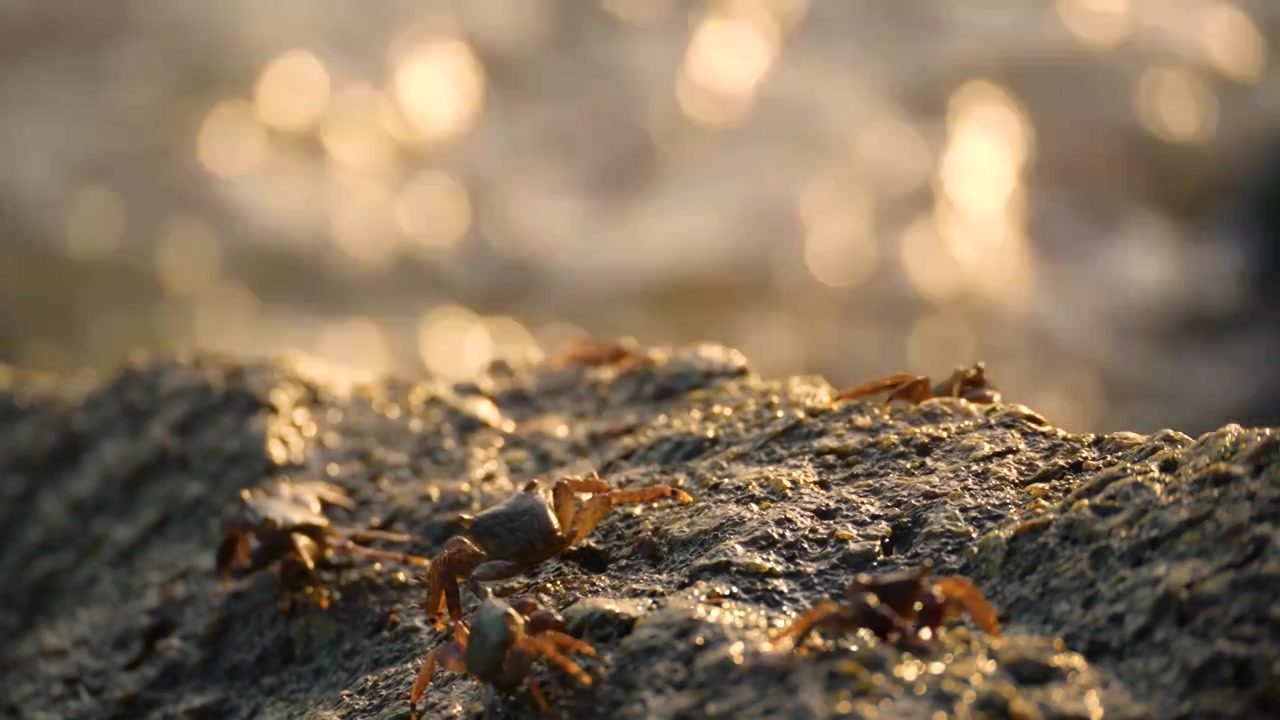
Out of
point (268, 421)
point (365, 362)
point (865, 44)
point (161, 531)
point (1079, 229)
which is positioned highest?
point (865, 44)

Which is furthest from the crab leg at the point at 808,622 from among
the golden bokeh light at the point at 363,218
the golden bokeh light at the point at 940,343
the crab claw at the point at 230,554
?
the golden bokeh light at the point at 363,218

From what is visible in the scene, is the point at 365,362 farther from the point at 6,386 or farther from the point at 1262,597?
the point at 1262,597

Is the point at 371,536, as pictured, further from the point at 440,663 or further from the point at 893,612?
the point at 893,612

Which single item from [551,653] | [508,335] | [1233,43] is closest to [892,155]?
[508,335]

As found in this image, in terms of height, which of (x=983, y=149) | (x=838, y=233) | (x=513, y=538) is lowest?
(x=513, y=538)

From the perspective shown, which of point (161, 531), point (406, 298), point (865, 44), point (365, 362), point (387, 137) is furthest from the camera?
point (865, 44)

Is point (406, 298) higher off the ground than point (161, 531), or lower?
higher

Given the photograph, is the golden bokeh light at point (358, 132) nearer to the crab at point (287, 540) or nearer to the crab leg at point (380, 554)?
the crab at point (287, 540)

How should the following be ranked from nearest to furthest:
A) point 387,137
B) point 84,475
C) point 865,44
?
1. point 84,475
2. point 387,137
3. point 865,44

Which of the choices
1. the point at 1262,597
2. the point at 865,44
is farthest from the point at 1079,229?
the point at 1262,597
